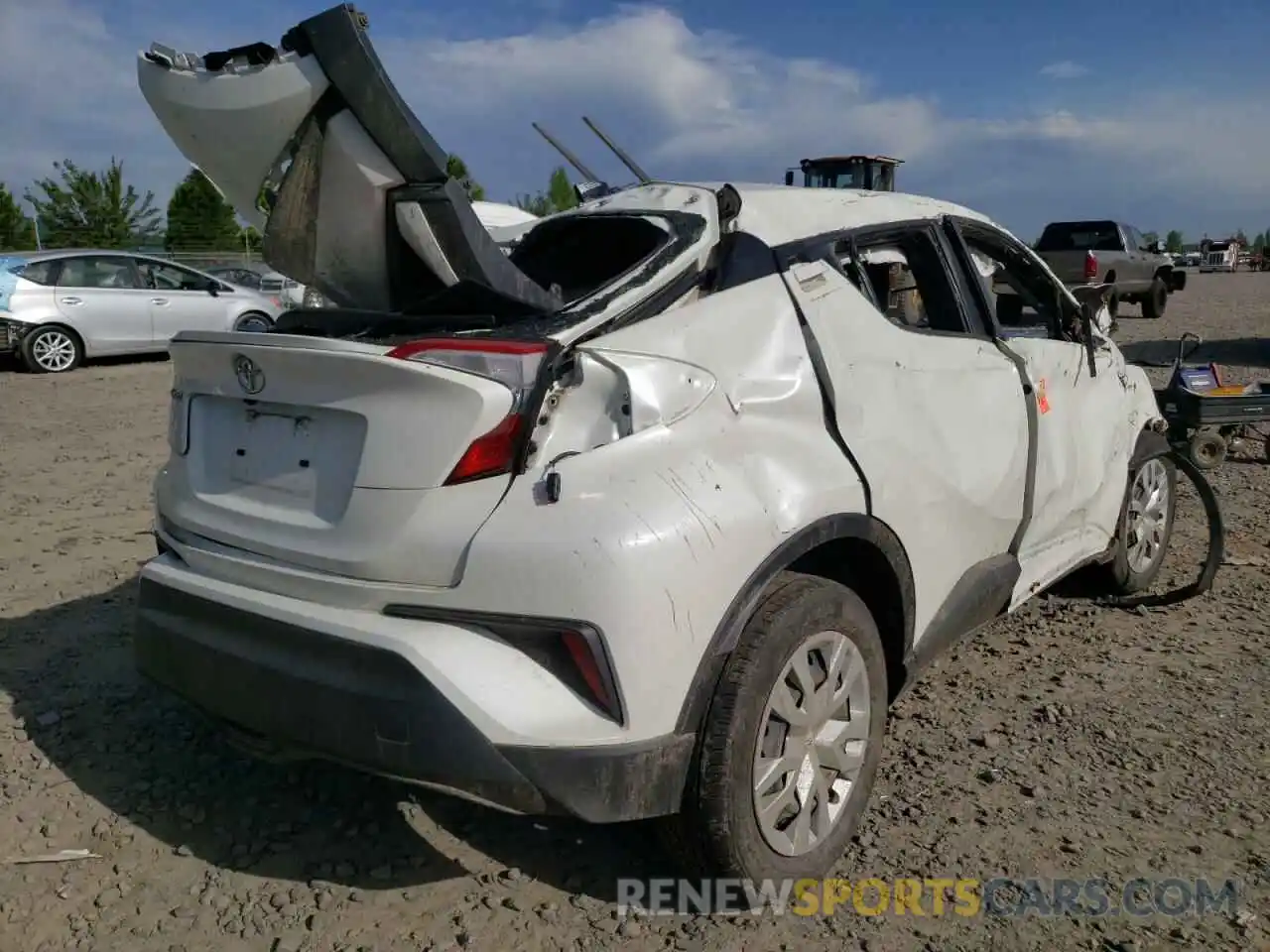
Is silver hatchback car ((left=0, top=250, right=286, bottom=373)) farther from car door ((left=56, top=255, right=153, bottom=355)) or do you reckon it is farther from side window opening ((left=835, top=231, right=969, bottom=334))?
side window opening ((left=835, top=231, right=969, bottom=334))

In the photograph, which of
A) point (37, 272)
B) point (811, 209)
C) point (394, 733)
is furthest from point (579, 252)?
point (37, 272)

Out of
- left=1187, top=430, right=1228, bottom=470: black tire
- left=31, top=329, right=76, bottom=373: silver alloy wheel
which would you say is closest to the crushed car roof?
left=1187, top=430, right=1228, bottom=470: black tire

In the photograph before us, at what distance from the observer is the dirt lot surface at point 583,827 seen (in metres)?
2.47

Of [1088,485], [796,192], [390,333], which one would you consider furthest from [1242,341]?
[390,333]

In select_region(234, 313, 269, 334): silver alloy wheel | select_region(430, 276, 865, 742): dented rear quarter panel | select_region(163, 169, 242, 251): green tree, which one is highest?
select_region(163, 169, 242, 251): green tree

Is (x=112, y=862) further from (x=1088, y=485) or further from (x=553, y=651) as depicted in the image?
(x=1088, y=485)

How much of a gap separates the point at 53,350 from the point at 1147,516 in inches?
503

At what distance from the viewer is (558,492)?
217cm

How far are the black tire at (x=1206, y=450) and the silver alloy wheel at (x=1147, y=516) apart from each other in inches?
80.2

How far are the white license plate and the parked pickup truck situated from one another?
18.4 metres

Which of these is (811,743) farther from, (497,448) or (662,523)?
(497,448)

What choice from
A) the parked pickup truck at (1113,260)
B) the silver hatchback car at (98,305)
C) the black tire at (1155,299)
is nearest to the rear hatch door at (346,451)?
the silver hatchback car at (98,305)

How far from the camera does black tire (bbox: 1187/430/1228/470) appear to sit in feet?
21.6

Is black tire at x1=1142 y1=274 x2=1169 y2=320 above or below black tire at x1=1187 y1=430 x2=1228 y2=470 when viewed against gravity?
above
